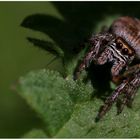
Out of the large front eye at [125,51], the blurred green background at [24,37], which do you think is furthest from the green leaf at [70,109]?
the blurred green background at [24,37]

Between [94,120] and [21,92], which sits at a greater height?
[21,92]

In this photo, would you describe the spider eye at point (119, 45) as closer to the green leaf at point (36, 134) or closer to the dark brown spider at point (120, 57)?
the dark brown spider at point (120, 57)

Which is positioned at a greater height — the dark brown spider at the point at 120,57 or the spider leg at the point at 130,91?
the dark brown spider at the point at 120,57

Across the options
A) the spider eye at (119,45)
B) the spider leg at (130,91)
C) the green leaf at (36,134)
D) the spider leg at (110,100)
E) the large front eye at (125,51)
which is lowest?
the spider leg at (130,91)

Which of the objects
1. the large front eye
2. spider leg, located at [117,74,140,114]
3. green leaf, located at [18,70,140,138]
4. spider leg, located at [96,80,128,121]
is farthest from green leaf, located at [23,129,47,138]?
the large front eye

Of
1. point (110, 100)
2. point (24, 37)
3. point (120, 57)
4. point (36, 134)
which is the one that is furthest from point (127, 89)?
point (24, 37)

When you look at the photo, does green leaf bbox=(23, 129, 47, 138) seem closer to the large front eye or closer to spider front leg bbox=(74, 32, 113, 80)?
spider front leg bbox=(74, 32, 113, 80)

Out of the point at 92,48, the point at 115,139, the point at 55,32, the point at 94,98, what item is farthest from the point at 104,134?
the point at 55,32

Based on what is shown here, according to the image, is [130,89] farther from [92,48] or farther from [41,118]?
[41,118]
